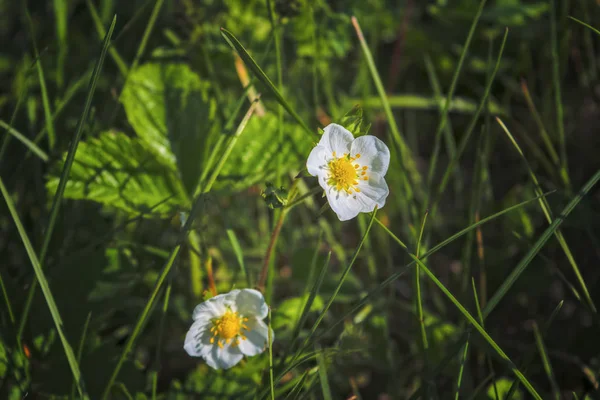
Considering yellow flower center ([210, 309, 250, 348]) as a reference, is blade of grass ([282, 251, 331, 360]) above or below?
above

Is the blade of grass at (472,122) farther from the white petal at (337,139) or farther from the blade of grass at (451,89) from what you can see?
the white petal at (337,139)

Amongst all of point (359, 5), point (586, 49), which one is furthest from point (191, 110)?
point (586, 49)

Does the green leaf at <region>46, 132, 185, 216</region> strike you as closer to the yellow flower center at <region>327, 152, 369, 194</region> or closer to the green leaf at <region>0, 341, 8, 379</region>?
the green leaf at <region>0, 341, 8, 379</region>

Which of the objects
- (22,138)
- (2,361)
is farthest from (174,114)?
(2,361)

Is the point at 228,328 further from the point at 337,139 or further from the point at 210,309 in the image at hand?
the point at 337,139

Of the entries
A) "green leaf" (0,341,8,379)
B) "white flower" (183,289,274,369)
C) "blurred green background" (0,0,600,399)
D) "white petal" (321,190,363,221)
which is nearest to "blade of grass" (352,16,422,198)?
"blurred green background" (0,0,600,399)

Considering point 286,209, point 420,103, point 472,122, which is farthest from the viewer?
point 420,103

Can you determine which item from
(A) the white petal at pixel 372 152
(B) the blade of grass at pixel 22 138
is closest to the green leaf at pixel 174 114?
(B) the blade of grass at pixel 22 138
